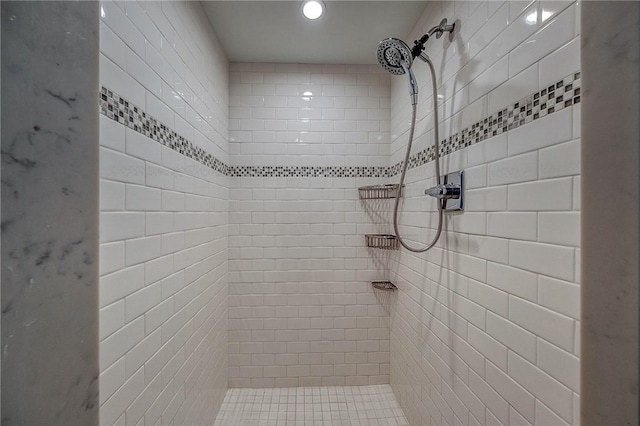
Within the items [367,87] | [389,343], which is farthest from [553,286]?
[367,87]

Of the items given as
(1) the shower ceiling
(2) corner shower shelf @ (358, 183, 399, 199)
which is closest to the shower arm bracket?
(1) the shower ceiling

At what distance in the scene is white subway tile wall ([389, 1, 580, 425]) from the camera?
655mm

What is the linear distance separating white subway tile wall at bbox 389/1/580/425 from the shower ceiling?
25 centimetres

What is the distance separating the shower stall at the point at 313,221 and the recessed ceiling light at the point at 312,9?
77 millimetres

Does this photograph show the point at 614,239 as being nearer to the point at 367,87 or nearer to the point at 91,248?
the point at 91,248

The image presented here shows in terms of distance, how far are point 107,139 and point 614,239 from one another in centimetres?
116

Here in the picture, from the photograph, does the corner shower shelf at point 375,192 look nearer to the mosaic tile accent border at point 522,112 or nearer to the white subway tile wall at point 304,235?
the white subway tile wall at point 304,235

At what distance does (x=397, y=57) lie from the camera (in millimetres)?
1284

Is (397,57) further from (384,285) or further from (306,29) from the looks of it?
(384,285)

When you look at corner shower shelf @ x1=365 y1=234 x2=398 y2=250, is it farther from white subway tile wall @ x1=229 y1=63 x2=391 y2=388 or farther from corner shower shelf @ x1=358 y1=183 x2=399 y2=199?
corner shower shelf @ x1=358 y1=183 x2=399 y2=199

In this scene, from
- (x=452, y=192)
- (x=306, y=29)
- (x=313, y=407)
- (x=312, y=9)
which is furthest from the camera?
(x=313, y=407)

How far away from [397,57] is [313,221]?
3.70ft

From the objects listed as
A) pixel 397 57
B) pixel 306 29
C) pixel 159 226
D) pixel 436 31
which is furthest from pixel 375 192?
pixel 159 226

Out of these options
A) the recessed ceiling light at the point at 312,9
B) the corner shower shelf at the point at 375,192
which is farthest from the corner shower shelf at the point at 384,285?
the recessed ceiling light at the point at 312,9
